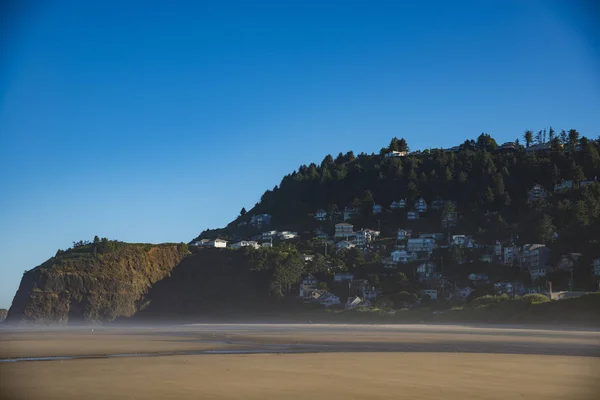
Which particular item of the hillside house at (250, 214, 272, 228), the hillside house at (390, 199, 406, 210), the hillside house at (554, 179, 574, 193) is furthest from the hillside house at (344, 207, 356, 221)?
the hillside house at (554, 179, 574, 193)

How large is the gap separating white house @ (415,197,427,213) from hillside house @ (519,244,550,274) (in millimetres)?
35471

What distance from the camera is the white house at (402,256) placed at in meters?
87.9

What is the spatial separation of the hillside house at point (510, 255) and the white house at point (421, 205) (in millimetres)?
31634

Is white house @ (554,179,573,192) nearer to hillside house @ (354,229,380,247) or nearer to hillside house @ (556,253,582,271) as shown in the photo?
hillside house @ (556,253,582,271)

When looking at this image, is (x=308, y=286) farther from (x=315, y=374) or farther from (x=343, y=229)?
(x=315, y=374)

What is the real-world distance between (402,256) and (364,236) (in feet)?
50.2

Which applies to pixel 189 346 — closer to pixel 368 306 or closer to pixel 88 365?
pixel 88 365

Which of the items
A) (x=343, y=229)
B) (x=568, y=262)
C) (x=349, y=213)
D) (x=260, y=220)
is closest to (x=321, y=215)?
(x=349, y=213)

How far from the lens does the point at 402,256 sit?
88625mm

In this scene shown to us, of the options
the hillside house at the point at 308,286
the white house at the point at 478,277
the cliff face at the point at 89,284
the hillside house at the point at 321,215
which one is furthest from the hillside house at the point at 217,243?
the white house at the point at 478,277

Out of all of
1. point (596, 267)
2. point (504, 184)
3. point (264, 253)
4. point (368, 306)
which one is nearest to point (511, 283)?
point (596, 267)

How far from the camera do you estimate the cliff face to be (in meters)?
73.6

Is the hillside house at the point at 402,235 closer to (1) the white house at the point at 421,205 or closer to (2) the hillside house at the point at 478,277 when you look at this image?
(1) the white house at the point at 421,205

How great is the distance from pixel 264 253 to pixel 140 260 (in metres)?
17.5
